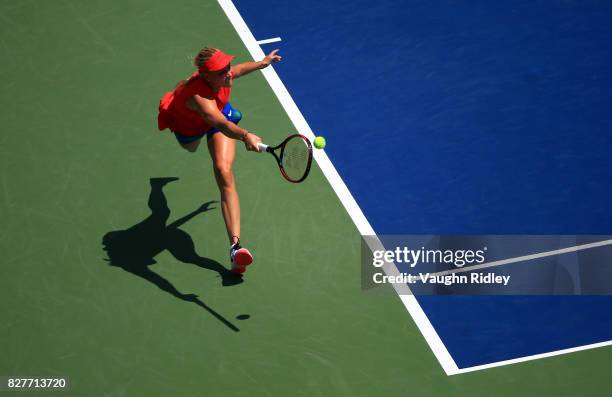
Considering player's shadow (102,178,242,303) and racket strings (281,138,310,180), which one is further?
player's shadow (102,178,242,303)

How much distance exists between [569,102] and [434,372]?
4.59 metres

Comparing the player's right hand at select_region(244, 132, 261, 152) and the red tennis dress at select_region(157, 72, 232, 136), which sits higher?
the red tennis dress at select_region(157, 72, 232, 136)

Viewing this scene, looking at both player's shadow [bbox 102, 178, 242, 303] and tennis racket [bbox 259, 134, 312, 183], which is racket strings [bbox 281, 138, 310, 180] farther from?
player's shadow [bbox 102, 178, 242, 303]

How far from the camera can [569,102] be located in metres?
13.3

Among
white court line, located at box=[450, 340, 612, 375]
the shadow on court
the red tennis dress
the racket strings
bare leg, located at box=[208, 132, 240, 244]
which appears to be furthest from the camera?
the shadow on court

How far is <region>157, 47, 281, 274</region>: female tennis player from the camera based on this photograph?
10633 millimetres

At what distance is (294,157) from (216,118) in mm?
871

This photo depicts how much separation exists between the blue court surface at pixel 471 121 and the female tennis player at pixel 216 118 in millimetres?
1720

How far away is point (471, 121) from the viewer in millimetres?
13172

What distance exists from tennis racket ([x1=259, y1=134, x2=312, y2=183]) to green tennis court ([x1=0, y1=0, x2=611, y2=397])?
1.04 meters

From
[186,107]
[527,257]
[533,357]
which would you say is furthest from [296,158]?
[533,357]

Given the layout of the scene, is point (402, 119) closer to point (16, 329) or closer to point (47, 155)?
point (47, 155)

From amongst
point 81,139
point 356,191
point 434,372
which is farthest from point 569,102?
point 81,139

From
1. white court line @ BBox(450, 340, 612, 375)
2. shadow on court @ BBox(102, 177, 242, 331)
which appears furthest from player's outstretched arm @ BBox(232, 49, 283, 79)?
white court line @ BBox(450, 340, 612, 375)
